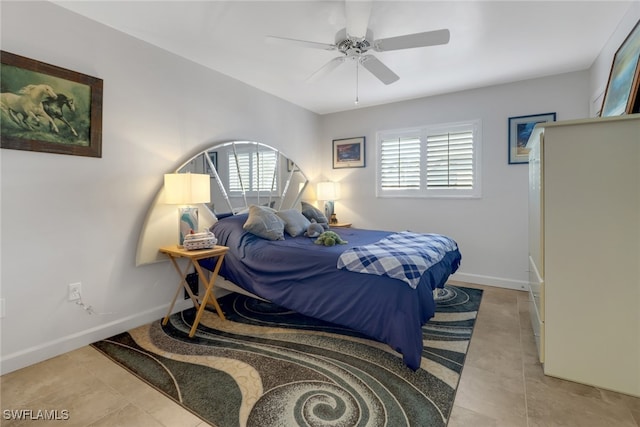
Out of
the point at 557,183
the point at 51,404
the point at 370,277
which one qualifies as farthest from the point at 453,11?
the point at 51,404

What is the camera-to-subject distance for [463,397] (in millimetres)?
1720

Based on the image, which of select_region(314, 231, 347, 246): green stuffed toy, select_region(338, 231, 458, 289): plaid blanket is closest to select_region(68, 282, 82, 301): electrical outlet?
select_region(314, 231, 347, 246): green stuffed toy

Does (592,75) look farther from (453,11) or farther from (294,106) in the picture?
(294,106)

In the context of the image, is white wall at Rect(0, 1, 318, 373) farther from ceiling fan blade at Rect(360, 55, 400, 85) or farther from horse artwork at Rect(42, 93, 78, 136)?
ceiling fan blade at Rect(360, 55, 400, 85)

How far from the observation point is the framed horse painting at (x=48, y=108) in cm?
195

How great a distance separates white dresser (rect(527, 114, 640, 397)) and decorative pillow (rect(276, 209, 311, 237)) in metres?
2.09

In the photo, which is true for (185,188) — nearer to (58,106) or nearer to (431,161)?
(58,106)

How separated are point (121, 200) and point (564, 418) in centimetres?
327

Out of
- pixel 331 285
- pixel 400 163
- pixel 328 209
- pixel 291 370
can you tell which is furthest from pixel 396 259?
pixel 328 209

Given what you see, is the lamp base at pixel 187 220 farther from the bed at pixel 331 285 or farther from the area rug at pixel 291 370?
the area rug at pixel 291 370

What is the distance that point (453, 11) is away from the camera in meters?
2.22

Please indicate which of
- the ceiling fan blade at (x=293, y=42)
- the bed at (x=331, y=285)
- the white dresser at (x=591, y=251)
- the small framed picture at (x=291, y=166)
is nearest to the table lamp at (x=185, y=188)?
the bed at (x=331, y=285)

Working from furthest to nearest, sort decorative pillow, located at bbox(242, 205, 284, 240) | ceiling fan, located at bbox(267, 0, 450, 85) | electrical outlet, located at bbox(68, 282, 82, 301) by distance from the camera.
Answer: decorative pillow, located at bbox(242, 205, 284, 240), electrical outlet, located at bbox(68, 282, 82, 301), ceiling fan, located at bbox(267, 0, 450, 85)

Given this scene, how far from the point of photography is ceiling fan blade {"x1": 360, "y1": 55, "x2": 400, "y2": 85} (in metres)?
2.44
